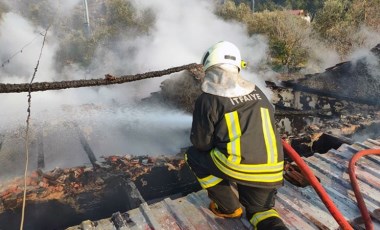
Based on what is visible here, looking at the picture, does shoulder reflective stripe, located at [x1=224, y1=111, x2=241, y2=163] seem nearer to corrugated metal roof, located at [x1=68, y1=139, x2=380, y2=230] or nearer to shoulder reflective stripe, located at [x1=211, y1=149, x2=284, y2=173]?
shoulder reflective stripe, located at [x1=211, y1=149, x2=284, y2=173]

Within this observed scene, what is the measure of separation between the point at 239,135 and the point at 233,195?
0.70m

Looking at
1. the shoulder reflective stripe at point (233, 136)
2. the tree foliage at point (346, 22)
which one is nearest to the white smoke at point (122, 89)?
the shoulder reflective stripe at point (233, 136)

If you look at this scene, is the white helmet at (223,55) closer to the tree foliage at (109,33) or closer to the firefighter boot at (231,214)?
the firefighter boot at (231,214)

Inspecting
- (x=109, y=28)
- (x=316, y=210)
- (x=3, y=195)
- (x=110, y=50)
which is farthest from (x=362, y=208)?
(x=109, y=28)

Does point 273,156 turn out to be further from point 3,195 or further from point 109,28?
point 109,28

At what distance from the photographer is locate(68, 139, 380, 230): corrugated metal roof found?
297 centimetres

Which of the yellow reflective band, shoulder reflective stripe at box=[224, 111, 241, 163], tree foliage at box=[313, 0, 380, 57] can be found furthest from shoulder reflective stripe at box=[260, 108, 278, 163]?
tree foliage at box=[313, 0, 380, 57]

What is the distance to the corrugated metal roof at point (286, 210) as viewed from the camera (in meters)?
2.97

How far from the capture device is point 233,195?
9.90 ft

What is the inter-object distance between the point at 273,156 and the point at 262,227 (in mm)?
643

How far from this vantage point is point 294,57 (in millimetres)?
20922

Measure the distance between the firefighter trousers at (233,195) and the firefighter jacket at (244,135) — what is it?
0.51ft

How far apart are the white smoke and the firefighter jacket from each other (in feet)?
11.6

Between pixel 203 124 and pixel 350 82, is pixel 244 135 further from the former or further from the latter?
pixel 350 82
